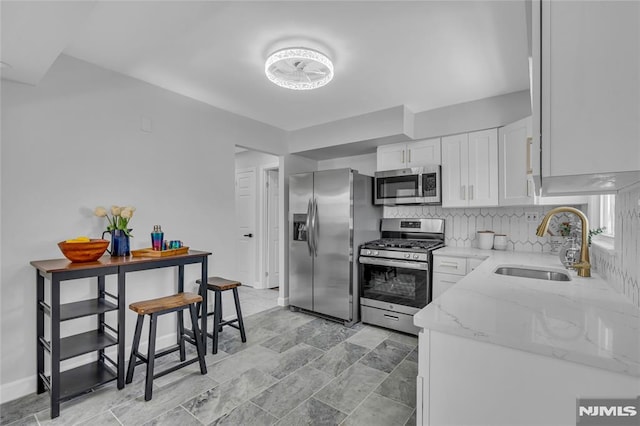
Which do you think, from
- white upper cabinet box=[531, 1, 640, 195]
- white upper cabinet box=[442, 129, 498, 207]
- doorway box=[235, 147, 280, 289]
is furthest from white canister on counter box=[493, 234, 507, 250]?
doorway box=[235, 147, 280, 289]

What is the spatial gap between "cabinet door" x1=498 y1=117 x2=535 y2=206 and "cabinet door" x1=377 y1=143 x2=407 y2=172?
1.01 meters

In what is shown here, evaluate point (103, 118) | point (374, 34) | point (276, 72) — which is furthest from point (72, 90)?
point (374, 34)

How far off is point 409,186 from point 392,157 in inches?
17.6

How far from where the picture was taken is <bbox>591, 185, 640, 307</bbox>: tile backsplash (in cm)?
125

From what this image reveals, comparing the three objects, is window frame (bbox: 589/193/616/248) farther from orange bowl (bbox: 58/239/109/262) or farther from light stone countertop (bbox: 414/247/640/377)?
orange bowl (bbox: 58/239/109/262)

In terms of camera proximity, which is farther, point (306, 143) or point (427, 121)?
point (306, 143)

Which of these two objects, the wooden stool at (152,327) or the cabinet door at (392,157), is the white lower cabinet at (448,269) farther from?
the wooden stool at (152,327)

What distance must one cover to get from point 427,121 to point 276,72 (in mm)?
A: 1905

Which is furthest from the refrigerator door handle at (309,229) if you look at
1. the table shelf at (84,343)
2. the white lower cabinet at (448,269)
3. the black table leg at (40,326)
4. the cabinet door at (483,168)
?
the black table leg at (40,326)

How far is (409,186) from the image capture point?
3.54 meters

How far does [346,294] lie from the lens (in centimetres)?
353

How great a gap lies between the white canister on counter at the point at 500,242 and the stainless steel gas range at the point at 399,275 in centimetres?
53

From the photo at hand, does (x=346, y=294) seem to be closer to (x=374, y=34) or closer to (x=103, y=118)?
(x=374, y=34)

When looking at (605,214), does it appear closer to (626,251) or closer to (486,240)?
(486,240)
